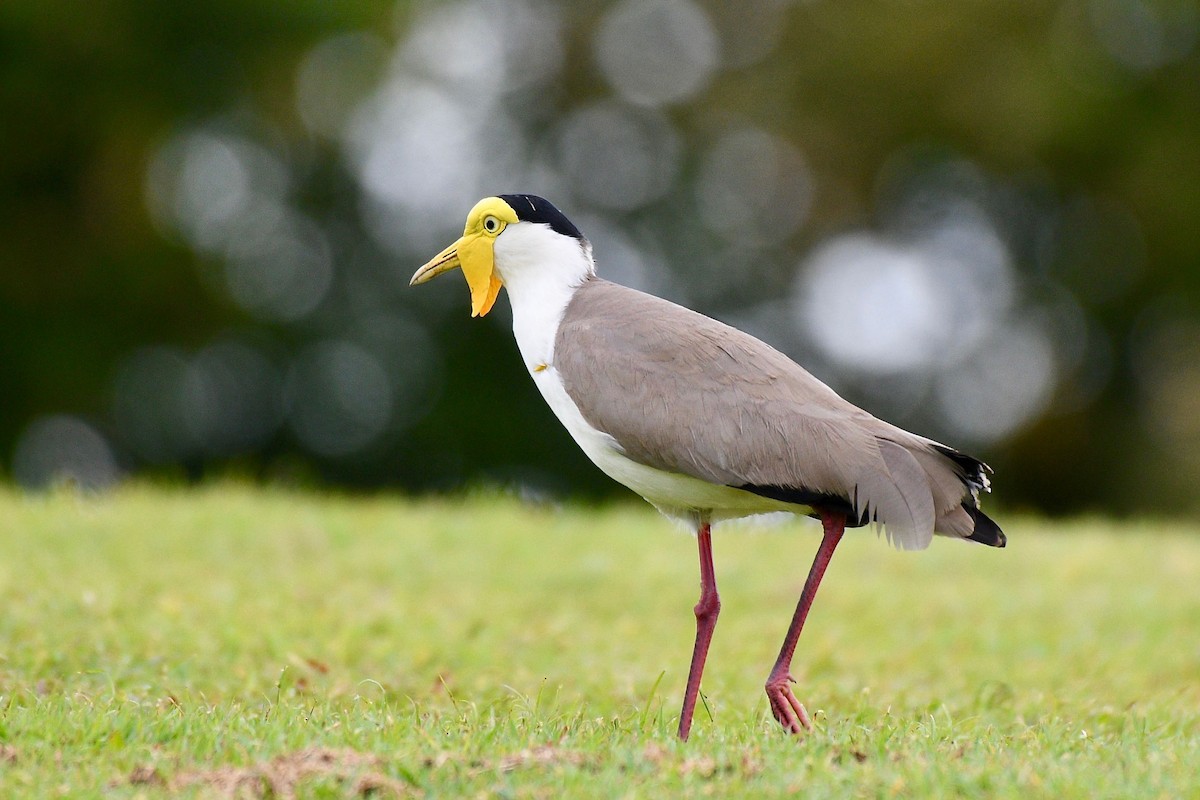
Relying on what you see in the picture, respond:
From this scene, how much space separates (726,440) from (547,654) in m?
2.68

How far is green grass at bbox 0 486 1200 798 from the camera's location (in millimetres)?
3967

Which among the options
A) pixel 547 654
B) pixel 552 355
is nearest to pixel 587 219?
pixel 547 654

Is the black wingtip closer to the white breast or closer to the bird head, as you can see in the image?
the white breast

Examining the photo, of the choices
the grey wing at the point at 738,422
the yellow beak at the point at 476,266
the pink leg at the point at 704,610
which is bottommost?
the pink leg at the point at 704,610

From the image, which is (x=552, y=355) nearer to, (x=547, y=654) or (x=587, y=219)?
(x=547, y=654)

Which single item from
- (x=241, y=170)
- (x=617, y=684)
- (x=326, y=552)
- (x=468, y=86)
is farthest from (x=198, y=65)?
(x=617, y=684)

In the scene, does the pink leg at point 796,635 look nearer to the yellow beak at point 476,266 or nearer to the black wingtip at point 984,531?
the black wingtip at point 984,531

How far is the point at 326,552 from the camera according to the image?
8758mm

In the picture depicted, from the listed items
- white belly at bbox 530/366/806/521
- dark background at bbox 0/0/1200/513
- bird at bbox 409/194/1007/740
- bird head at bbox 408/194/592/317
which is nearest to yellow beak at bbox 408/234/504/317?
bird head at bbox 408/194/592/317

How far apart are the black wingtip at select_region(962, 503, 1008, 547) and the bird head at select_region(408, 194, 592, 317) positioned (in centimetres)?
165

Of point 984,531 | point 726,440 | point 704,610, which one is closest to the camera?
point 726,440

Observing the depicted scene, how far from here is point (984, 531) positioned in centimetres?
477

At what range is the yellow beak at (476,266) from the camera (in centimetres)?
530

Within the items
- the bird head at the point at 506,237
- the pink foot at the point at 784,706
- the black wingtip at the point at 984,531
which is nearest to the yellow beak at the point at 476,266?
the bird head at the point at 506,237
